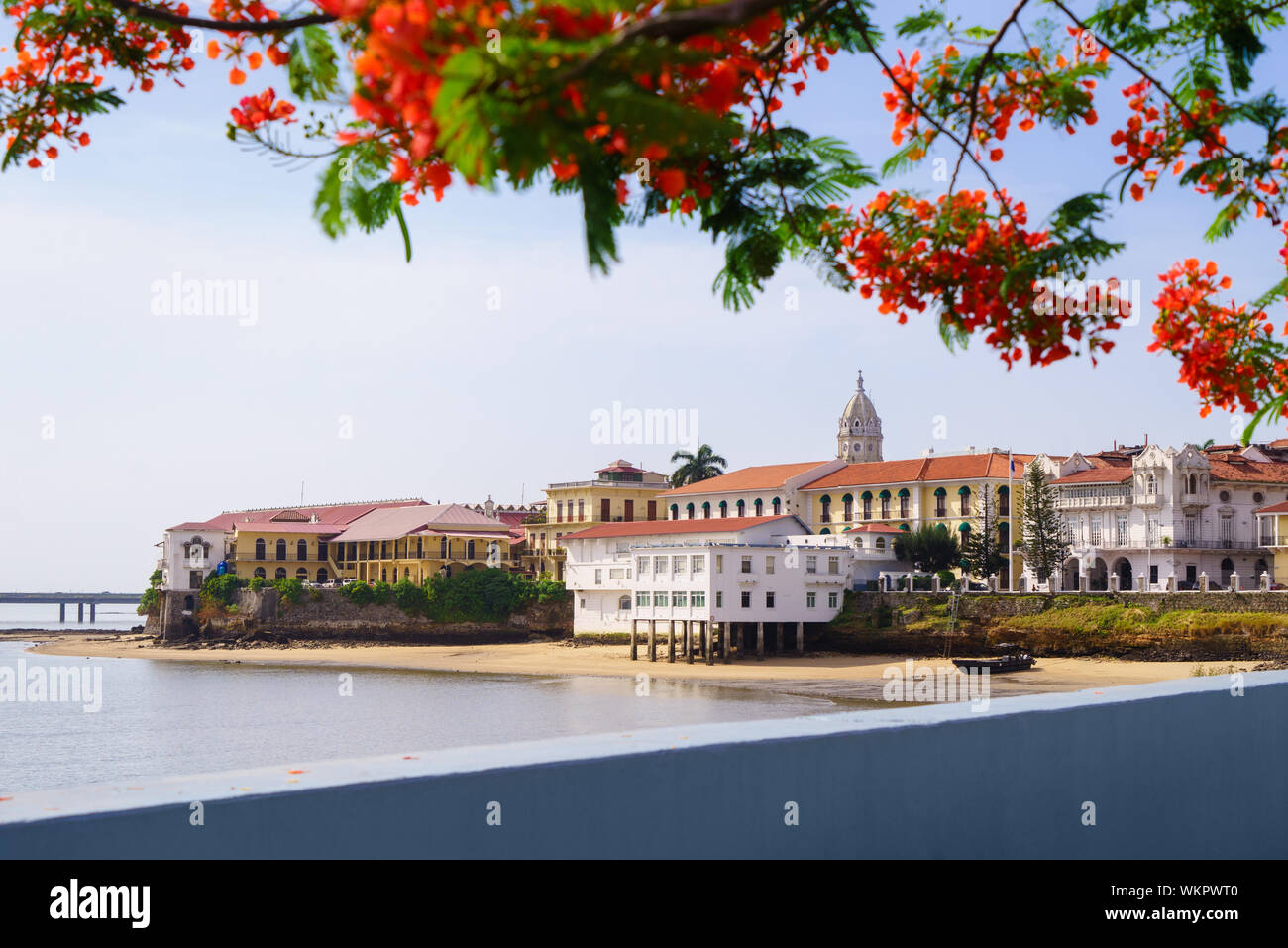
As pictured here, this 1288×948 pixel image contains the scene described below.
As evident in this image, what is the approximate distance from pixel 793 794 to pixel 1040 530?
55971 mm

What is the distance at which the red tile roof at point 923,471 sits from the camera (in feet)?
223

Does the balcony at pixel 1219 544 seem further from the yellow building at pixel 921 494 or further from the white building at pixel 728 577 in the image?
the white building at pixel 728 577

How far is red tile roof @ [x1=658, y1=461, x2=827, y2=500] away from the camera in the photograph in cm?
7681

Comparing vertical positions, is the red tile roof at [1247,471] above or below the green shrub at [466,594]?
above

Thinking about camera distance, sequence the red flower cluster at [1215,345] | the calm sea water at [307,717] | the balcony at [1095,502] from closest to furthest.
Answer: the red flower cluster at [1215,345], the calm sea water at [307,717], the balcony at [1095,502]

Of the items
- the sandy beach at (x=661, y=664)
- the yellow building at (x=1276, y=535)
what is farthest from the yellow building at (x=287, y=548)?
the yellow building at (x=1276, y=535)

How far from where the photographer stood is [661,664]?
55812 mm

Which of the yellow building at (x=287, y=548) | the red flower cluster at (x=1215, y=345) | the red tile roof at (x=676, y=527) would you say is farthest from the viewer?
Result: the yellow building at (x=287, y=548)

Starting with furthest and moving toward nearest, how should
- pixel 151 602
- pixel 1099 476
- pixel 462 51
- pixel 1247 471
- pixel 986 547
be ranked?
1. pixel 151 602
2. pixel 986 547
3. pixel 1099 476
4. pixel 1247 471
5. pixel 462 51

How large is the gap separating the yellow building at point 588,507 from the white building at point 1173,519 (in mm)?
29489

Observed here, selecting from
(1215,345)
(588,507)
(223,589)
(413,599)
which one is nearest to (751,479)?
(588,507)

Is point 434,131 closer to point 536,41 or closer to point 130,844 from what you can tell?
point 536,41

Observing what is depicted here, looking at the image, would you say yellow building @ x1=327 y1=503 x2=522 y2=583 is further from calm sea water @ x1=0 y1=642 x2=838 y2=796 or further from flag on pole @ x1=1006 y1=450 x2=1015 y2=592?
flag on pole @ x1=1006 y1=450 x2=1015 y2=592

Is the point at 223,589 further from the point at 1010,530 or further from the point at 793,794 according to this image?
the point at 793,794
